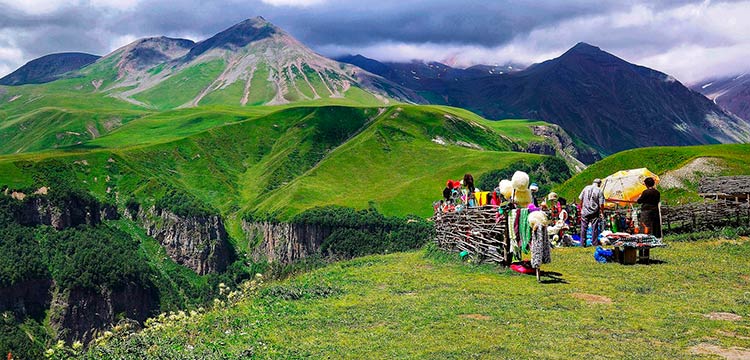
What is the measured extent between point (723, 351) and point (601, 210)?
18060mm

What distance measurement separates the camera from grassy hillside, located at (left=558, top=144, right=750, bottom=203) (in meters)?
55.4

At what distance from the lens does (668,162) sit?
230ft

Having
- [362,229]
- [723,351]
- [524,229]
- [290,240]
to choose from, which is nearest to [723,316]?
[723,351]

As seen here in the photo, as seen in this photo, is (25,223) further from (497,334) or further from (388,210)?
(497,334)

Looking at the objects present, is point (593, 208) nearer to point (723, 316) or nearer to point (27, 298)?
point (723, 316)

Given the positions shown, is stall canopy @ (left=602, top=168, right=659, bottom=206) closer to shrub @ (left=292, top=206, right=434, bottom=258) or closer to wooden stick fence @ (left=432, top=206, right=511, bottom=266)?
wooden stick fence @ (left=432, top=206, right=511, bottom=266)

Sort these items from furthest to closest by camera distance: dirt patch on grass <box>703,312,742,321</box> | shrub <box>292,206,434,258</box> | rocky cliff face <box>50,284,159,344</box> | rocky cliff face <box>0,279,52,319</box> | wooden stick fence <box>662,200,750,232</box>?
shrub <box>292,206,434,258</box>, rocky cliff face <box>50,284,159,344</box>, rocky cliff face <box>0,279,52,319</box>, wooden stick fence <box>662,200,750,232</box>, dirt patch on grass <box>703,312,742,321</box>

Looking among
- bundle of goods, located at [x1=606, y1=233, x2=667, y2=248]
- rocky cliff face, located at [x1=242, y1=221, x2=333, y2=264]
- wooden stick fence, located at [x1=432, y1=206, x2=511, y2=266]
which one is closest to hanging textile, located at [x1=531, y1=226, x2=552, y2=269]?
wooden stick fence, located at [x1=432, y1=206, x2=511, y2=266]

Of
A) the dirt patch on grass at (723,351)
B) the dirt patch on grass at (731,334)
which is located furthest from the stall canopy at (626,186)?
the dirt patch on grass at (723,351)

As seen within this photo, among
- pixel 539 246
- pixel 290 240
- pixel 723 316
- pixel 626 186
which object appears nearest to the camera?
pixel 723 316

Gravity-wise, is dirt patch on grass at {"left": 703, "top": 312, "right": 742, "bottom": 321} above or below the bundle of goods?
below

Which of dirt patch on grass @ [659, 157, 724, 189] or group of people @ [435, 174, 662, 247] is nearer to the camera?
group of people @ [435, 174, 662, 247]

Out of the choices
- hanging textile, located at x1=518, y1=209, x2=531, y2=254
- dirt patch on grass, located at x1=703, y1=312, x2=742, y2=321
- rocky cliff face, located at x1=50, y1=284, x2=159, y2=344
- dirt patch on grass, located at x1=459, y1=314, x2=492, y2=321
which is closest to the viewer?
dirt patch on grass, located at x1=703, y1=312, x2=742, y2=321

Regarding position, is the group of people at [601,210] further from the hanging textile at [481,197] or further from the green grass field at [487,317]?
the hanging textile at [481,197]
